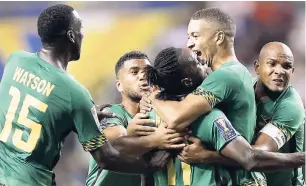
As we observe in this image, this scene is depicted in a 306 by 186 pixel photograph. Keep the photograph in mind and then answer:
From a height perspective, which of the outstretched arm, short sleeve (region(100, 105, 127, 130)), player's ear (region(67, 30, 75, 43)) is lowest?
short sleeve (region(100, 105, 127, 130))

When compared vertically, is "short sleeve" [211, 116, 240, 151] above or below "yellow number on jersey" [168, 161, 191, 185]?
above

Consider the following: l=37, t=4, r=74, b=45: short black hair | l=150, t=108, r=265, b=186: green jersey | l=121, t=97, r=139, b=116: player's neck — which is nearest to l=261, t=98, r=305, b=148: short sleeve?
l=150, t=108, r=265, b=186: green jersey

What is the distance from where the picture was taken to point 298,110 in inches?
152

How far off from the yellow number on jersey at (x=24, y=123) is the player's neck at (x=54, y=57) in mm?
212

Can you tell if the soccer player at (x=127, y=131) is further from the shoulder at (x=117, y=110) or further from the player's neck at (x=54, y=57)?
the player's neck at (x=54, y=57)

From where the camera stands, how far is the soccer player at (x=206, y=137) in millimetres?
3238

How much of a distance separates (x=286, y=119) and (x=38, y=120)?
1399 millimetres

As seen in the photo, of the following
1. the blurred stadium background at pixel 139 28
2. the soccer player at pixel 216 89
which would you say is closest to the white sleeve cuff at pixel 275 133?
the soccer player at pixel 216 89

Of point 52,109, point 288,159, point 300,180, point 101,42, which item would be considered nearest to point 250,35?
point 101,42

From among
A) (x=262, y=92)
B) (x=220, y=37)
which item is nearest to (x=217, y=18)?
(x=220, y=37)

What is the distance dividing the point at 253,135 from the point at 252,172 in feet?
0.71

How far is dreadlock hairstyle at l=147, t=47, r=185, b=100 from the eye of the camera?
3.36m

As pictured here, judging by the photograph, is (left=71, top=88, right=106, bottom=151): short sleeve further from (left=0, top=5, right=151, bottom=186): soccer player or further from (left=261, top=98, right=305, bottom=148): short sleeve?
(left=261, top=98, right=305, bottom=148): short sleeve

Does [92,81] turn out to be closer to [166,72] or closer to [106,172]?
[106,172]
